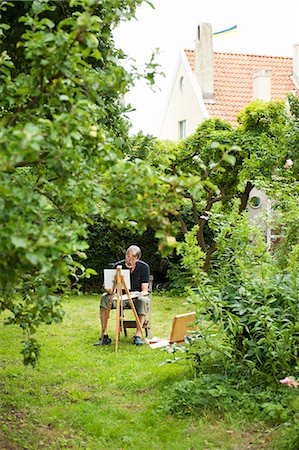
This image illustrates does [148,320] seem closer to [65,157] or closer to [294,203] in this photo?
[294,203]

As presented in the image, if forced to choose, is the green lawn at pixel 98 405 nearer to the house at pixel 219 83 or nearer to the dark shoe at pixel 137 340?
the dark shoe at pixel 137 340

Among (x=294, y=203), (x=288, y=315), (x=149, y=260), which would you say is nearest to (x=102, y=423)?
(x=288, y=315)

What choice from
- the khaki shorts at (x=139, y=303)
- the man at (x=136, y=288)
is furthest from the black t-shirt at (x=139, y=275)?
the khaki shorts at (x=139, y=303)

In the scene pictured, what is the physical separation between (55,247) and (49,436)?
3052 mm

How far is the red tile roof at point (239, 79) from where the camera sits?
22.0 m

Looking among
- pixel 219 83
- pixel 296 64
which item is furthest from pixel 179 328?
pixel 296 64

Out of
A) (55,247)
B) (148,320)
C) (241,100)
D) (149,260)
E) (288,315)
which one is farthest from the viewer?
(241,100)

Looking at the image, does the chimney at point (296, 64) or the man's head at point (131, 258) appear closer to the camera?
the man's head at point (131, 258)

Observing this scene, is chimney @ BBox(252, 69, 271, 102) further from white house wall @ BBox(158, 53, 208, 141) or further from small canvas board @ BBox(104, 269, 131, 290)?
small canvas board @ BBox(104, 269, 131, 290)

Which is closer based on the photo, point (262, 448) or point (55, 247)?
point (55, 247)

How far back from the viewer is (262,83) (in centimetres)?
2120

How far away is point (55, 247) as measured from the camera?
3375 millimetres

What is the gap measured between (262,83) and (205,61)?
196 cm

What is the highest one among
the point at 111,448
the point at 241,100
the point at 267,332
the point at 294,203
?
the point at 241,100
